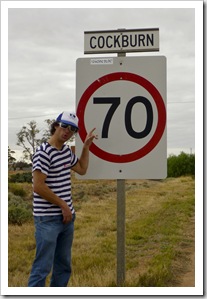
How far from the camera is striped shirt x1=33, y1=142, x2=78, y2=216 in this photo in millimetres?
3770

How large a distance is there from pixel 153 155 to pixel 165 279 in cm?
230

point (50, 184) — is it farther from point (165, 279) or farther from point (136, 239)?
point (136, 239)

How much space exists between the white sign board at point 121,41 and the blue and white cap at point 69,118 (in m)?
0.61

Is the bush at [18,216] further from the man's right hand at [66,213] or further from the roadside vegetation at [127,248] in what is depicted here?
the man's right hand at [66,213]

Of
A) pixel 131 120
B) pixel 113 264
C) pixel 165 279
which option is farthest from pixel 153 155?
pixel 113 264

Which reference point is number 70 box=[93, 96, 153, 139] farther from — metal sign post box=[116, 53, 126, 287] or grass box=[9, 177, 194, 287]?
grass box=[9, 177, 194, 287]

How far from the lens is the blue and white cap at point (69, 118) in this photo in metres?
3.87

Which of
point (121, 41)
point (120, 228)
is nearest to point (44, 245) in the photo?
point (120, 228)

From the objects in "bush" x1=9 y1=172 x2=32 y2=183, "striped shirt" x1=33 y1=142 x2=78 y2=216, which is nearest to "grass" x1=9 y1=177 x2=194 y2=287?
"striped shirt" x1=33 y1=142 x2=78 y2=216

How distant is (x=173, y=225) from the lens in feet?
36.5

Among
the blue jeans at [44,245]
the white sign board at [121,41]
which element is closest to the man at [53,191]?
the blue jeans at [44,245]

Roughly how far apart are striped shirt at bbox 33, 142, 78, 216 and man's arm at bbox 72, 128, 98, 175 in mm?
116

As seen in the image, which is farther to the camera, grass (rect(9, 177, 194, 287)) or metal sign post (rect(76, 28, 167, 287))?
grass (rect(9, 177, 194, 287))

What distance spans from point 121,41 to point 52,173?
53.0 inches
